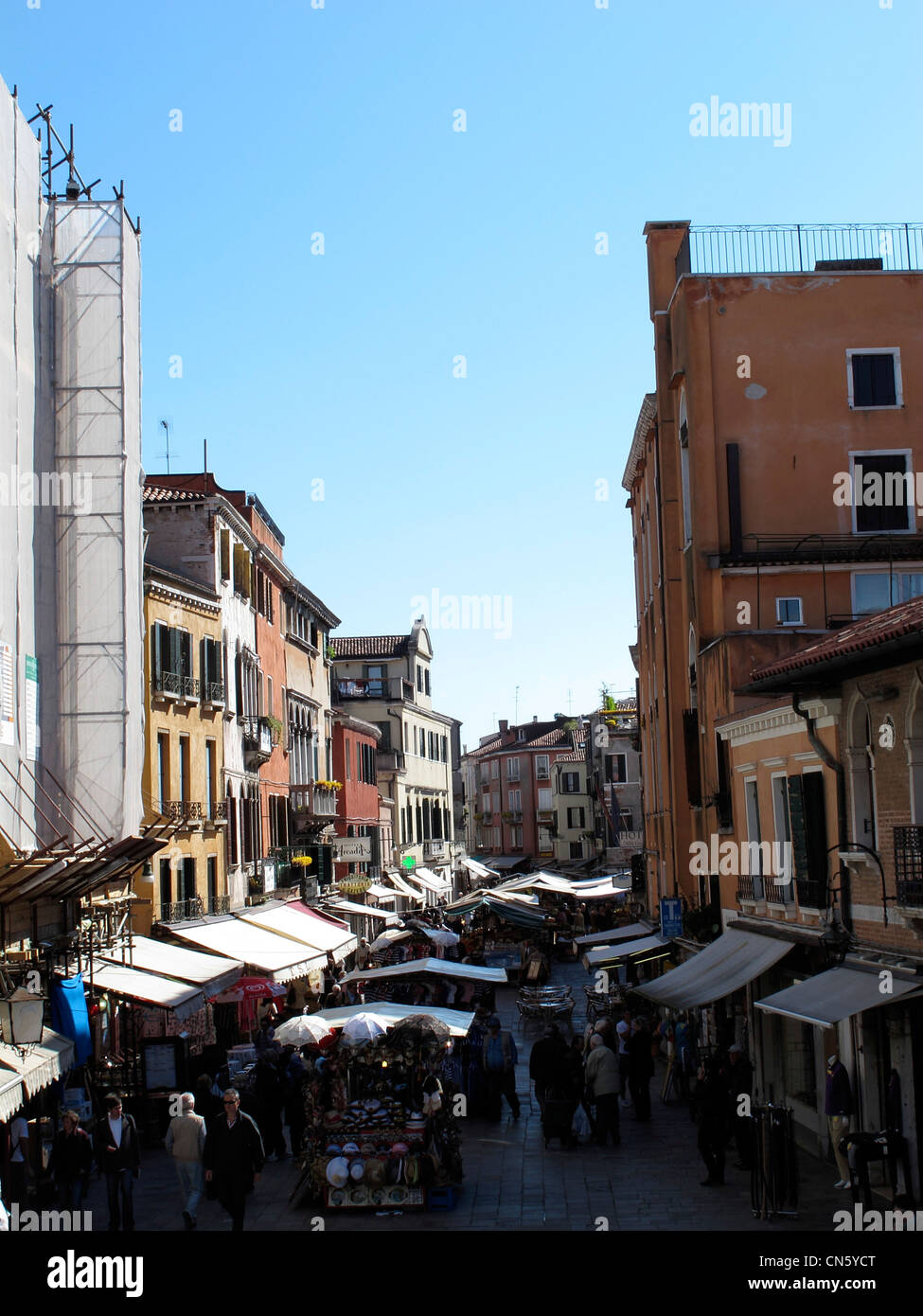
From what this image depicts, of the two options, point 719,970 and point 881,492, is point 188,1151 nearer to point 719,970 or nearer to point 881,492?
point 719,970

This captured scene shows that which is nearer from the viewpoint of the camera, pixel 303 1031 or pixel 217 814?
pixel 303 1031

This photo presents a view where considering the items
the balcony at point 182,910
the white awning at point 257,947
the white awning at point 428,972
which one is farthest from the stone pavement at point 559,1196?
the balcony at point 182,910

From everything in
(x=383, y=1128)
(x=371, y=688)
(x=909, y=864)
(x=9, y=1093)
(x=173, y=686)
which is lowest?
(x=383, y=1128)

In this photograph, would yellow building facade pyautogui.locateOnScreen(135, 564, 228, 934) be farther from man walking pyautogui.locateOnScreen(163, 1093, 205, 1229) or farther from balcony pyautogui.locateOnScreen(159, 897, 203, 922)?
man walking pyautogui.locateOnScreen(163, 1093, 205, 1229)

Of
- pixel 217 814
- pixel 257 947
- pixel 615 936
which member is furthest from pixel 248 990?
pixel 615 936

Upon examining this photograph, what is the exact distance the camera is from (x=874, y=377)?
3008 cm

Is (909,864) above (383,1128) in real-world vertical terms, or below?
above

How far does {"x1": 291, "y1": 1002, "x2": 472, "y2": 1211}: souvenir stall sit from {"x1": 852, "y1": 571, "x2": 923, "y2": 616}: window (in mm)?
13487

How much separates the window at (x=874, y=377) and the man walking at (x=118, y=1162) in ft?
68.0

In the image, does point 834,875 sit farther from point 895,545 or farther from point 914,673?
point 895,545

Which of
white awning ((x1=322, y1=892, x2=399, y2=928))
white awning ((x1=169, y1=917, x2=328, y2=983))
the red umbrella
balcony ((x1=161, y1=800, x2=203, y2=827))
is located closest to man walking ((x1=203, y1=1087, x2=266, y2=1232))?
the red umbrella

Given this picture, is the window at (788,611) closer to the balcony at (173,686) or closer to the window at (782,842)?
the window at (782,842)

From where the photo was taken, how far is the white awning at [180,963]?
80.7 ft

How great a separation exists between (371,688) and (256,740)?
3961 cm
